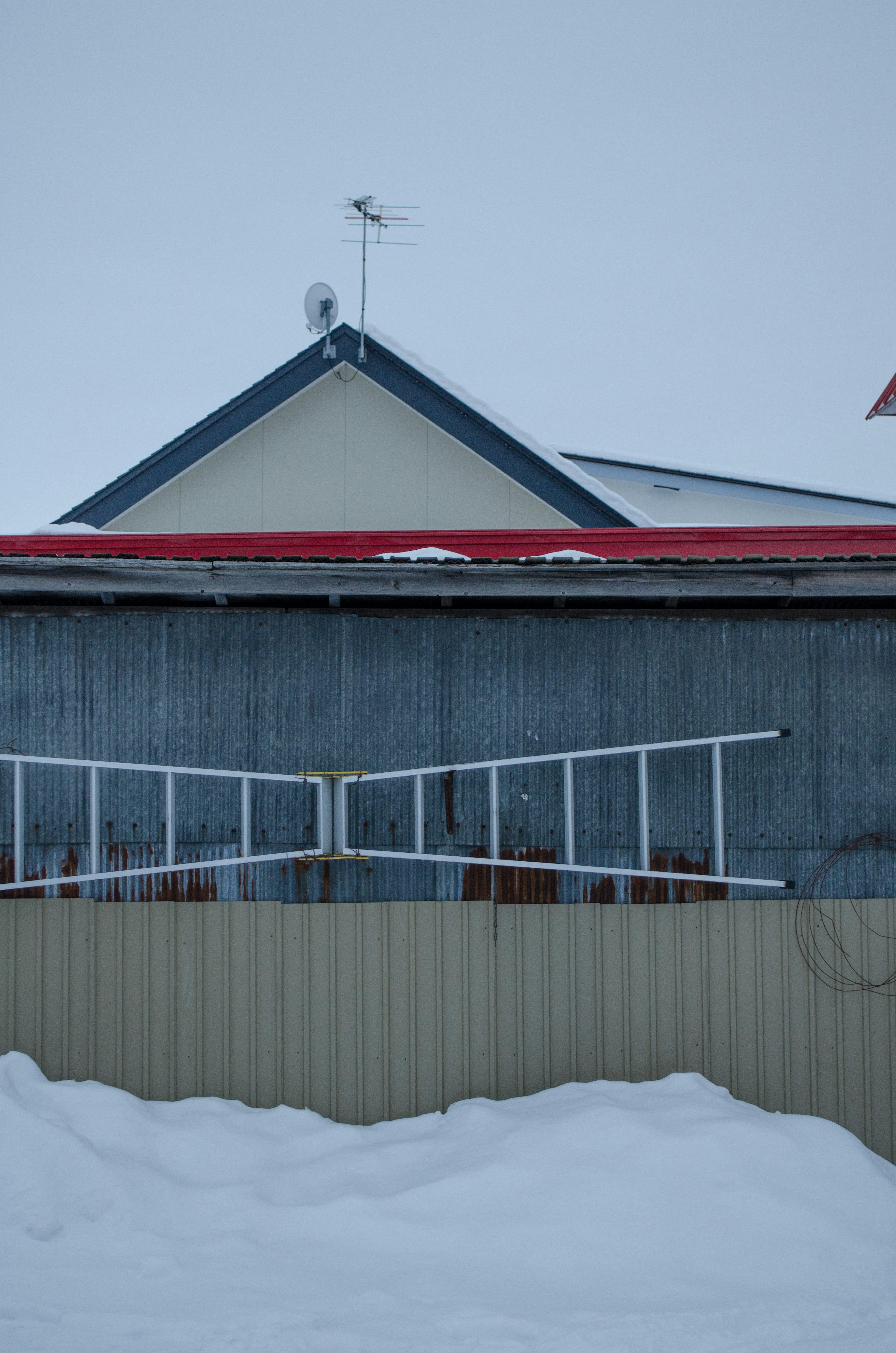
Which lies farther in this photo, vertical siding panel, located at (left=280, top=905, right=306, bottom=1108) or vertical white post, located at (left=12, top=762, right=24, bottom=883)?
vertical siding panel, located at (left=280, top=905, right=306, bottom=1108)

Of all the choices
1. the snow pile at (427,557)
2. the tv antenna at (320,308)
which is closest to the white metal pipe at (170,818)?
the snow pile at (427,557)

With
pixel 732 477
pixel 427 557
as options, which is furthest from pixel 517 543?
pixel 732 477

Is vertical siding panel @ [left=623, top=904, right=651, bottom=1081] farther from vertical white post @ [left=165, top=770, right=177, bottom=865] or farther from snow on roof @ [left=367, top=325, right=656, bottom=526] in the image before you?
snow on roof @ [left=367, top=325, right=656, bottom=526]

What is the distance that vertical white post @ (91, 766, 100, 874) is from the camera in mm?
4266

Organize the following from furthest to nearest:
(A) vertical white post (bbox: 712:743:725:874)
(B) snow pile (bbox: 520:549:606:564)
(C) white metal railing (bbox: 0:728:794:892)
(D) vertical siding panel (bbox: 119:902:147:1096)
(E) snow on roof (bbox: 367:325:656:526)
Answer: 1. (E) snow on roof (bbox: 367:325:656:526)
2. (D) vertical siding panel (bbox: 119:902:147:1096)
3. (A) vertical white post (bbox: 712:743:725:874)
4. (C) white metal railing (bbox: 0:728:794:892)
5. (B) snow pile (bbox: 520:549:606:564)

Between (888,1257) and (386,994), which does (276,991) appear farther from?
(888,1257)

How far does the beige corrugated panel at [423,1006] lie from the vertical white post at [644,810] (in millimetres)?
410

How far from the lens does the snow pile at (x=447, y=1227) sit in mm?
3059

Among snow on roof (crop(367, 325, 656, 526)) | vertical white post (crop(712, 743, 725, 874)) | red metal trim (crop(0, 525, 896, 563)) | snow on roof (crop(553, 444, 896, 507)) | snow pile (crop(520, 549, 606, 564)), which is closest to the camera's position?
snow pile (crop(520, 549, 606, 564))

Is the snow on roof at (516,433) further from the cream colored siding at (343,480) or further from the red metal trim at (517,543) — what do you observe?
the red metal trim at (517,543)

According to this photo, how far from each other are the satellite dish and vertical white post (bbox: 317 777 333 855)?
5.33 meters

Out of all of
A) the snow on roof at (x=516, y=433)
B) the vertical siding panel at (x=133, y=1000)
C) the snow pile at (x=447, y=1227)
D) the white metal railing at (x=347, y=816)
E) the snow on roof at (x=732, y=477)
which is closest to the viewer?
the snow pile at (x=447, y=1227)

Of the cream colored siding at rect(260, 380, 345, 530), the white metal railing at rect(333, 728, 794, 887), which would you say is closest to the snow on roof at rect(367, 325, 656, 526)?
the cream colored siding at rect(260, 380, 345, 530)

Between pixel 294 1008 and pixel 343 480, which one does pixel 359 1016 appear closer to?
pixel 294 1008
